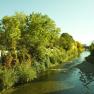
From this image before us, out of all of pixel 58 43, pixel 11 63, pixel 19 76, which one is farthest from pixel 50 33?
pixel 58 43

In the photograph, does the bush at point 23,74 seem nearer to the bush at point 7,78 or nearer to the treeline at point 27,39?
the treeline at point 27,39

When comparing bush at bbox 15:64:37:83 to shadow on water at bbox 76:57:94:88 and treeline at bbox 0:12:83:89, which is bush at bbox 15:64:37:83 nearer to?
treeline at bbox 0:12:83:89

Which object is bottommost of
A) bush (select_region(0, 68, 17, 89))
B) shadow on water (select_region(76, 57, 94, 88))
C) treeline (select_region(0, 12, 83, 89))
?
shadow on water (select_region(76, 57, 94, 88))

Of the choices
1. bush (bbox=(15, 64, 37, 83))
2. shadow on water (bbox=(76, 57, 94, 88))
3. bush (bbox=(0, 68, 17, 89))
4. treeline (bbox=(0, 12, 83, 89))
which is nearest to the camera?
bush (bbox=(0, 68, 17, 89))

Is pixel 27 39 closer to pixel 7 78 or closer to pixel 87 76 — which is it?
pixel 87 76

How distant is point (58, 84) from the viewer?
116ft

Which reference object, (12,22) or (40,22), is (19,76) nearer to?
(12,22)

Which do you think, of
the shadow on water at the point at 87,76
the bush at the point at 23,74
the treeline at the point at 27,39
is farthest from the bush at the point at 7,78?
the shadow on water at the point at 87,76

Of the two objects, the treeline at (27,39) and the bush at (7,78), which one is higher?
the treeline at (27,39)

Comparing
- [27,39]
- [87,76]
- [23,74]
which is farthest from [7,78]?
[27,39]

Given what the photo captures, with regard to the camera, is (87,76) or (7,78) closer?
(7,78)

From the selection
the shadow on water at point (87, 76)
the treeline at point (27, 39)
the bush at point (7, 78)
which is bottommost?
the shadow on water at point (87, 76)

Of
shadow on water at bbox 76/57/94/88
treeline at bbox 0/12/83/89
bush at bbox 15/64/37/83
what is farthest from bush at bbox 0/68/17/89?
shadow on water at bbox 76/57/94/88

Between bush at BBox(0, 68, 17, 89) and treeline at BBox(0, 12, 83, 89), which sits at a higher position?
treeline at BBox(0, 12, 83, 89)
